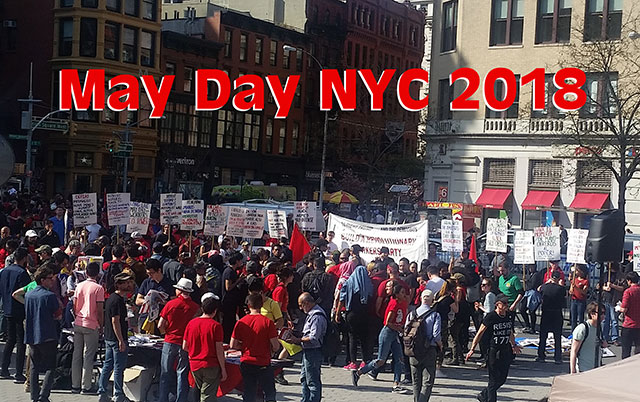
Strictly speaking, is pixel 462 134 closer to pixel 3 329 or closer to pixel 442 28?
pixel 442 28

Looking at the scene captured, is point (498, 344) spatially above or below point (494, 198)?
below

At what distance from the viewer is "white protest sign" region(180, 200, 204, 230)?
21844mm

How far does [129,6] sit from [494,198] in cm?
2639

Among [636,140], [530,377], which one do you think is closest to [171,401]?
[530,377]

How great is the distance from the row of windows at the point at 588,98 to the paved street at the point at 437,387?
17.0m

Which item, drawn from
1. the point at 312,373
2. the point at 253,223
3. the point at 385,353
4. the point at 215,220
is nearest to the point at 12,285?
the point at 312,373

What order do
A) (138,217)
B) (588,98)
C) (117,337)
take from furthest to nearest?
(588,98), (138,217), (117,337)

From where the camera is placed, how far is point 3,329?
15.0 meters

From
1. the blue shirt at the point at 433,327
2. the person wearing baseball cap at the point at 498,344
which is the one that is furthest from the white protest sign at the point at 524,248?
the blue shirt at the point at 433,327

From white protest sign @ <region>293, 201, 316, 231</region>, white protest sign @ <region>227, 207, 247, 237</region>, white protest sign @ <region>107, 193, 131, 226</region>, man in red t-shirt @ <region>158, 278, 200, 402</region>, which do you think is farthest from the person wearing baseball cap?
white protest sign @ <region>293, 201, 316, 231</region>

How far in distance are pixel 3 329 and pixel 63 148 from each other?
38.2 metres

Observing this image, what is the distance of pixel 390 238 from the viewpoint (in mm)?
20672

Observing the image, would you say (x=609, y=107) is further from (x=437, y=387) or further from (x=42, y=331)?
(x=42, y=331)

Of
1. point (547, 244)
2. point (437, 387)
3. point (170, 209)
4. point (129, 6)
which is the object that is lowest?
point (437, 387)
